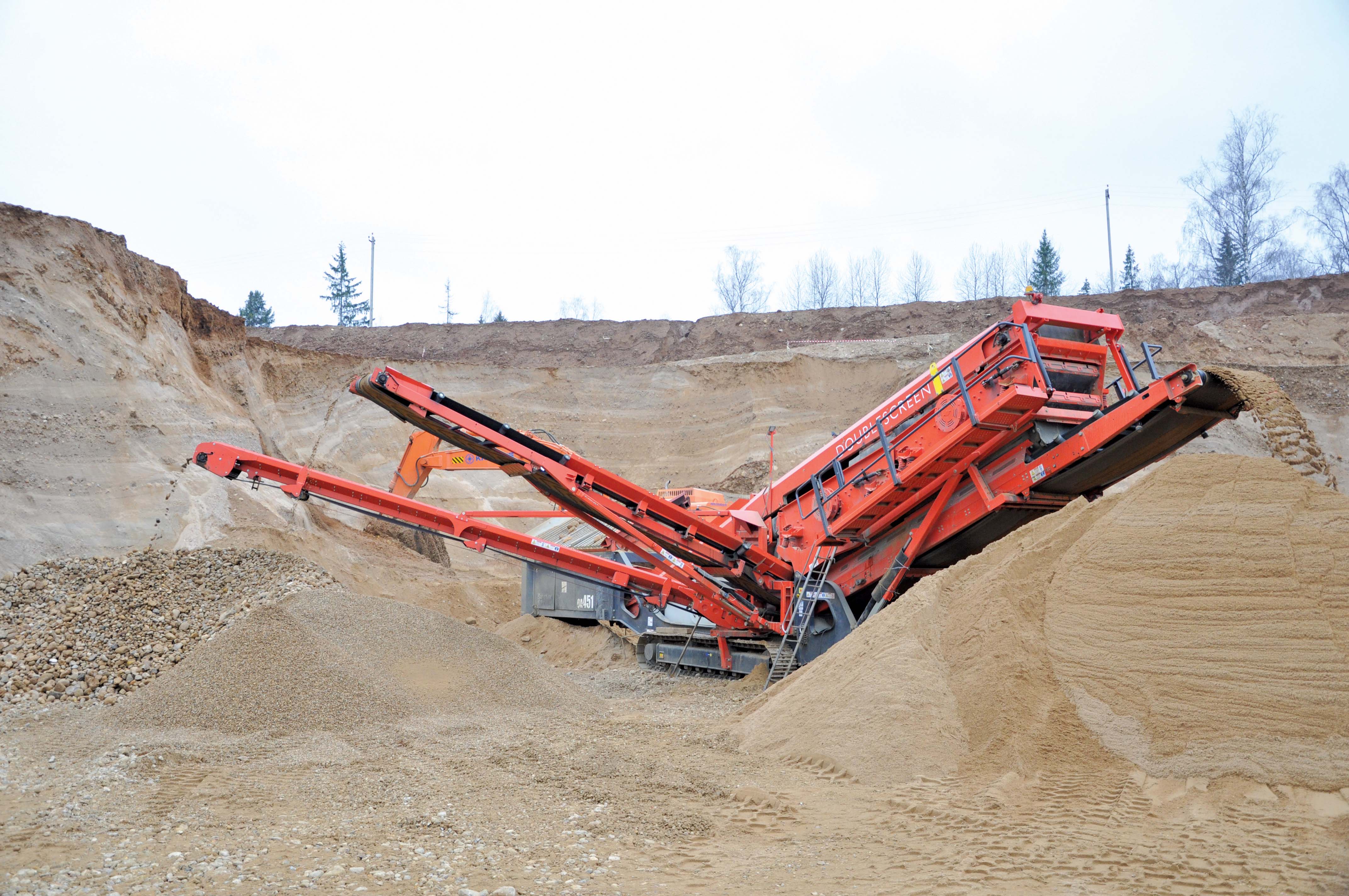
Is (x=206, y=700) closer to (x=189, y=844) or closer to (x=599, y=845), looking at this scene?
(x=189, y=844)

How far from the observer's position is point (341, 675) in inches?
288

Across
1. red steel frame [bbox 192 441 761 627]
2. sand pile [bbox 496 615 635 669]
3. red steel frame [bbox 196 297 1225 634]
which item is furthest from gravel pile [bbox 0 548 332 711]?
sand pile [bbox 496 615 635 669]

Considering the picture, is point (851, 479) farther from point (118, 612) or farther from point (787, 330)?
point (787, 330)

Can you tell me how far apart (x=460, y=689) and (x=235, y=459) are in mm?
3324

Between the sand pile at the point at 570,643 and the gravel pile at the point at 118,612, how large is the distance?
13.6 ft

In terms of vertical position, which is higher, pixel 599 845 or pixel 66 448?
pixel 66 448

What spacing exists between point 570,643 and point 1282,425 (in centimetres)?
977

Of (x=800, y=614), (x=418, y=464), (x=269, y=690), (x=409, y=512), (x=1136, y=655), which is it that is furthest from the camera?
(x=418, y=464)

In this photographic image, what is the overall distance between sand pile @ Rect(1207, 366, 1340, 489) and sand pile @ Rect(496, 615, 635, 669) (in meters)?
8.36

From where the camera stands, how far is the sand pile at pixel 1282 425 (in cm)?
614

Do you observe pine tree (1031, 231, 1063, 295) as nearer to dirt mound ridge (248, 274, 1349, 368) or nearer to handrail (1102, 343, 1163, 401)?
dirt mound ridge (248, 274, 1349, 368)

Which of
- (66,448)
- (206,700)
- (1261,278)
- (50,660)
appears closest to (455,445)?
(206,700)

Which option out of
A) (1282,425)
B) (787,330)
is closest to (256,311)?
(787,330)

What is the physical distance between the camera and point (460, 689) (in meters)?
7.96
